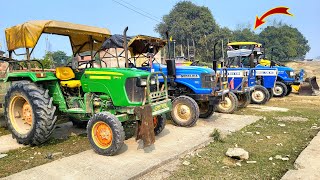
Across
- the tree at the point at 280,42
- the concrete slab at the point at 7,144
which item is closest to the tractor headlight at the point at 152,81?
the concrete slab at the point at 7,144

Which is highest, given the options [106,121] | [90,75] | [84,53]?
[84,53]

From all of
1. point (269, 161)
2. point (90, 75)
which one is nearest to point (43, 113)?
point (90, 75)

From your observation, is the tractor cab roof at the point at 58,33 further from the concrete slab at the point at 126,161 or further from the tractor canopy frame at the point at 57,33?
the concrete slab at the point at 126,161

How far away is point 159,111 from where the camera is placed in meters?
5.46

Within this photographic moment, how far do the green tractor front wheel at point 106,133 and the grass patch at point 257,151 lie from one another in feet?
3.54

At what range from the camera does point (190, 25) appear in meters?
47.3

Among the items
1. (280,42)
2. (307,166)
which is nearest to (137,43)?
(307,166)

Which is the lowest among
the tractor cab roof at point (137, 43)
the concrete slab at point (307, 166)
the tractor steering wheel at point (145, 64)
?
the concrete slab at point (307, 166)

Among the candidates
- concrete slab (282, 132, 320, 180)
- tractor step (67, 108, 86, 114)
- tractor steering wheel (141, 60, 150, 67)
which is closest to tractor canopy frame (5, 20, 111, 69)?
tractor step (67, 108, 86, 114)

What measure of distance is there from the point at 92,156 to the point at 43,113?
122 centimetres

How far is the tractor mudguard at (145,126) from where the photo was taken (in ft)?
16.2

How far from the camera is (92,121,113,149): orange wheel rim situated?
502 centimetres

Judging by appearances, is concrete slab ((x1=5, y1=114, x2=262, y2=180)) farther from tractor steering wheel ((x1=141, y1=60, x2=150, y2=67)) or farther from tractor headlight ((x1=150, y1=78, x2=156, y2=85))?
tractor steering wheel ((x1=141, y1=60, x2=150, y2=67))

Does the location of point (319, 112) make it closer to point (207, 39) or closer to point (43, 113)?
point (43, 113)
